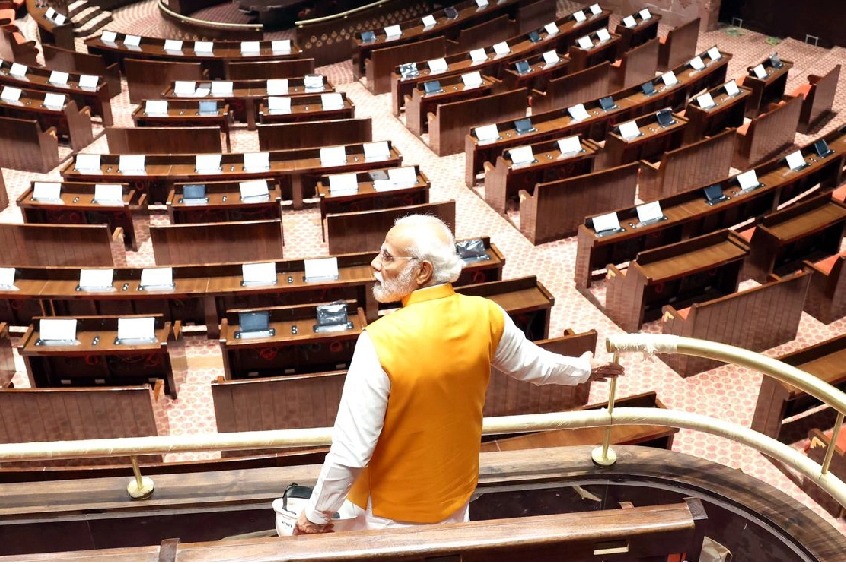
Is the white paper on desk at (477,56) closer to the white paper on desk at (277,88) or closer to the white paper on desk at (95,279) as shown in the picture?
the white paper on desk at (277,88)

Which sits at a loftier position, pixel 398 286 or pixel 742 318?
pixel 398 286

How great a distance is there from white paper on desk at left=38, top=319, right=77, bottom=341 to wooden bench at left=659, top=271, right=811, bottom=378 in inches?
143

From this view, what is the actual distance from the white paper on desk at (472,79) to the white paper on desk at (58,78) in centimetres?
400

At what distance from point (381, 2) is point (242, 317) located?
6.90 meters

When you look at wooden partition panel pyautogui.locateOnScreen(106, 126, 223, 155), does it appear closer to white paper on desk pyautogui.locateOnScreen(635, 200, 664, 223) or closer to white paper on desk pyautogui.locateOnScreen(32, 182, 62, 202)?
white paper on desk pyautogui.locateOnScreen(32, 182, 62, 202)

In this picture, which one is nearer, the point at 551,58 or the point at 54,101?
the point at 54,101

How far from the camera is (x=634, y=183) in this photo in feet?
22.7

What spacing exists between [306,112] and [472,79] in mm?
1712

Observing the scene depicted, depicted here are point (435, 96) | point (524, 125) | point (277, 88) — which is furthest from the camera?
point (277, 88)

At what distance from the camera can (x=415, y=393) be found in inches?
77.2

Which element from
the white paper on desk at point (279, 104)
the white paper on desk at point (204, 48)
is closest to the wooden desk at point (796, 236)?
the white paper on desk at point (279, 104)

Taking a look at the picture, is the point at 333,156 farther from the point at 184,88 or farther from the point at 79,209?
the point at 184,88

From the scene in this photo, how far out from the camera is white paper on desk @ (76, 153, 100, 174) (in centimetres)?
700

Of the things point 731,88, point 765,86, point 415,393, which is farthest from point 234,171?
point 415,393
